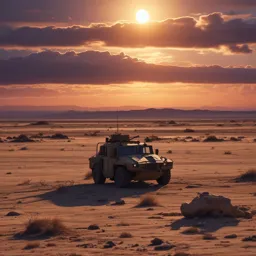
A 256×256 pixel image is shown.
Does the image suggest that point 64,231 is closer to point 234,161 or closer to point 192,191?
point 192,191

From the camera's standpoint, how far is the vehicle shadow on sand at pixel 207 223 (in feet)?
61.5

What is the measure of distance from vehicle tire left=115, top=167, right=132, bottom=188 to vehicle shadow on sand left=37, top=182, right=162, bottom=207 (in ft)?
0.77

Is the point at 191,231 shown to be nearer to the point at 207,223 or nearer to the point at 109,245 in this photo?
the point at 207,223

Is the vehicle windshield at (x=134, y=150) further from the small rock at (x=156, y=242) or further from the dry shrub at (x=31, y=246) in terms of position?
the dry shrub at (x=31, y=246)

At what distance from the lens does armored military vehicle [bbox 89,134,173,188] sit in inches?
1120

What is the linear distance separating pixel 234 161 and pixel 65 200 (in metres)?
21.2

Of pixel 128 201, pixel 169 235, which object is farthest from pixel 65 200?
pixel 169 235

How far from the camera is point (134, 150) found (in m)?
29.7

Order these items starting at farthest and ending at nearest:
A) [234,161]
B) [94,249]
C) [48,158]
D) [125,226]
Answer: [48,158] < [234,161] < [125,226] < [94,249]

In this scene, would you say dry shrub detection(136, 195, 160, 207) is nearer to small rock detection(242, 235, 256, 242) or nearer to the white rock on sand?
the white rock on sand

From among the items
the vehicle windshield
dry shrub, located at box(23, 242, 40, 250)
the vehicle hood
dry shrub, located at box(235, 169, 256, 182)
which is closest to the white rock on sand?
dry shrub, located at box(23, 242, 40, 250)

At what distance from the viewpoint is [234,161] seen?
4516cm

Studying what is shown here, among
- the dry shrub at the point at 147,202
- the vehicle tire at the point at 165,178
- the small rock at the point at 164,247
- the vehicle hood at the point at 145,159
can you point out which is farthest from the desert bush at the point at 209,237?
the vehicle tire at the point at 165,178

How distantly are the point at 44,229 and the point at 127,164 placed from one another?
1058 centimetres
